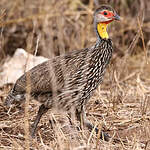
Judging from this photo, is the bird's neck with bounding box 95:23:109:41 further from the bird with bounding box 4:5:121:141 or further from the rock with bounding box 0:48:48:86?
the rock with bounding box 0:48:48:86

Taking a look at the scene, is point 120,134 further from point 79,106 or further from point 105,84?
point 105,84

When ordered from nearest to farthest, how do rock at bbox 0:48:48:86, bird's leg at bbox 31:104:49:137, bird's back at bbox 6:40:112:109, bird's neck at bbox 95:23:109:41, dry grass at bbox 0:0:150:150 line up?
dry grass at bbox 0:0:150:150
bird's back at bbox 6:40:112:109
bird's leg at bbox 31:104:49:137
bird's neck at bbox 95:23:109:41
rock at bbox 0:48:48:86

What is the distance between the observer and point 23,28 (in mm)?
8430

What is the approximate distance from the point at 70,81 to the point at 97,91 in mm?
1266

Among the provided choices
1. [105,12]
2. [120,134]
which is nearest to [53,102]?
[120,134]

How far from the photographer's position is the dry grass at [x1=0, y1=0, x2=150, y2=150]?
400cm

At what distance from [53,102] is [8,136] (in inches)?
23.0

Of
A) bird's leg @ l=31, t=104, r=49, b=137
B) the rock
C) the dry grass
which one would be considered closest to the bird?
bird's leg @ l=31, t=104, r=49, b=137

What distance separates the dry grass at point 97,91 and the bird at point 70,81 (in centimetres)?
20

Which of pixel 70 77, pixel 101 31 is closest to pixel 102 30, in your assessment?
pixel 101 31

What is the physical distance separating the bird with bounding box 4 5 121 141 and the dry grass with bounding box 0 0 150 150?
20 centimetres

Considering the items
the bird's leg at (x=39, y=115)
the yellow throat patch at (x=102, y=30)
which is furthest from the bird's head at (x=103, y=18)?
the bird's leg at (x=39, y=115)

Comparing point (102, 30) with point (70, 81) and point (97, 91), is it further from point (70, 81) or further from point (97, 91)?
point (97, 91)

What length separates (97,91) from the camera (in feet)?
18.3
